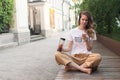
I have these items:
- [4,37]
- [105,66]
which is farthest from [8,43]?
[105,66]

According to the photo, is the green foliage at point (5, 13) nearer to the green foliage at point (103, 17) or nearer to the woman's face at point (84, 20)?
the green foliage at point (103, 17)

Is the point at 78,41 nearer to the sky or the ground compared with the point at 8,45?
nearer to the sky

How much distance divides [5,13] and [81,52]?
11558 millimetres

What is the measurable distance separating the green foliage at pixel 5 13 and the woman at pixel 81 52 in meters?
10.8

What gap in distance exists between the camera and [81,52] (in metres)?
5.91

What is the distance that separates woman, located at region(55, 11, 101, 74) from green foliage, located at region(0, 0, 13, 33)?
1081 centimetres

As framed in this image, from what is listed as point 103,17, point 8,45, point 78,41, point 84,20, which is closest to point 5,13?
point 8,45

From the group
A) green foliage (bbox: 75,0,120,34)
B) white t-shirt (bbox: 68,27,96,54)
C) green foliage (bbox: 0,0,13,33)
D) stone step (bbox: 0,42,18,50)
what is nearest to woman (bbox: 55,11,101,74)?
white t-shirt (bbox: 68,27,96,54)

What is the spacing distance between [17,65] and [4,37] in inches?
292

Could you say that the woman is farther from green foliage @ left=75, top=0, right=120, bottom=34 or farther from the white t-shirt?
green foliage @ left=75, top=0, right=120, bottom=34

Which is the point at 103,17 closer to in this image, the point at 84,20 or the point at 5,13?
the point at 5,13

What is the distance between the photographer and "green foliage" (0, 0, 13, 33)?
53.9 feet

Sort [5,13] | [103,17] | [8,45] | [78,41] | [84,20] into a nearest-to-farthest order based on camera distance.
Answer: [84,20] < [78,41] < [8,45] < [103,17] < [5,13]

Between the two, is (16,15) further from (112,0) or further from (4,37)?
(112,0)
